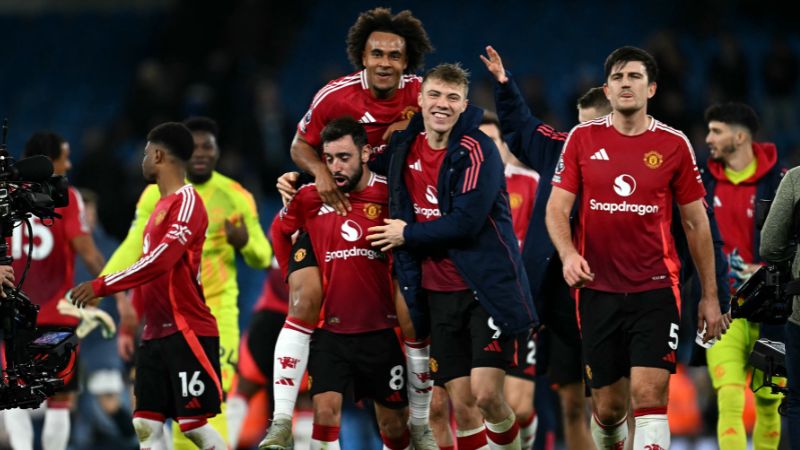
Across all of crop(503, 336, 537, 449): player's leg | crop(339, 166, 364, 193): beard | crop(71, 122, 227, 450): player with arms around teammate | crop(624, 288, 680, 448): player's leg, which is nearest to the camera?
crop(624, 288, 680, 448): player's leg

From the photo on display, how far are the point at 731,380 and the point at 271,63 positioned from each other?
1146 centimetres

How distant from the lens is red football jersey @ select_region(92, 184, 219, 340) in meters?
8.24

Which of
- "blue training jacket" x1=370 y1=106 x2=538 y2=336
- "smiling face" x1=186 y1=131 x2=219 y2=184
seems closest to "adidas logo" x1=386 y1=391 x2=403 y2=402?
"blue training jacket" x1=370 y1=106 x2=538 y2=336

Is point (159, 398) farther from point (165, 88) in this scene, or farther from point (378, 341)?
point (165, 88)

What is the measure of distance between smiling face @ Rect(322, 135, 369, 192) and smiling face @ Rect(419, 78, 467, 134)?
17.9 inches

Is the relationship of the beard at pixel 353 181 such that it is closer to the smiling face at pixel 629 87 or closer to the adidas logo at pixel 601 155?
the adidas logo at pixel 601 155

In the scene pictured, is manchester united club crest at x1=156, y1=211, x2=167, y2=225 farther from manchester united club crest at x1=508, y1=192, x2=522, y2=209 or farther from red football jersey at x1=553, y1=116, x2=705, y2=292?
manchester united club crest at x1=508, y1=192, x2=522, y2=209

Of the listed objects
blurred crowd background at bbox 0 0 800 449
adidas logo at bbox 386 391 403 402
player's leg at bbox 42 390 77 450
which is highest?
blurred crowd background at bbox 0 0 800 449

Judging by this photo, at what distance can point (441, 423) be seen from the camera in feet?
27.8

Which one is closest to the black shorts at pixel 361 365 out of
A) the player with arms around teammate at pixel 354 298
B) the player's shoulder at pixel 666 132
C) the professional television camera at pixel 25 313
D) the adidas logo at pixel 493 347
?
the player with arms around teammate at pixel 354 298

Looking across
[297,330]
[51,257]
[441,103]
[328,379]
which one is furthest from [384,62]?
[51,257]

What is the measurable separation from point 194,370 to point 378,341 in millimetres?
1262

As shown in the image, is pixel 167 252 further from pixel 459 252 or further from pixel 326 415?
pixel 459 252

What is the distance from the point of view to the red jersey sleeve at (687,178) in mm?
7410
